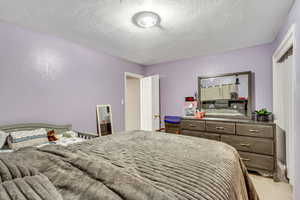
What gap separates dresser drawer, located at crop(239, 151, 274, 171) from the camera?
229cm

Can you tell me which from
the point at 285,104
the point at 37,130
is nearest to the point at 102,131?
the point at 37,130

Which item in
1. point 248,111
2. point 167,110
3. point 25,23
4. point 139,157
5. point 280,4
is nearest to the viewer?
point 139,157

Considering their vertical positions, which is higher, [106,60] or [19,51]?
[106,60]

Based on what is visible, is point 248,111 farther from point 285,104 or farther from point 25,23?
point 25,23

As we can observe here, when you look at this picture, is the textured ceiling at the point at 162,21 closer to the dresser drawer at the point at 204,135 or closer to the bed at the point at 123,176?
the bed at the point at 123,176

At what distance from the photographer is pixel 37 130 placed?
212 cm

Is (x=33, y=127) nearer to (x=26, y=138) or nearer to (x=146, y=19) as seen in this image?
(x=26, y=138)

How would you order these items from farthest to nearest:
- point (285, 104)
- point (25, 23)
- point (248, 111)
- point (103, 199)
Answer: point (248, 111) → point (285, 104) → point (25, 23) → point (103, 199)

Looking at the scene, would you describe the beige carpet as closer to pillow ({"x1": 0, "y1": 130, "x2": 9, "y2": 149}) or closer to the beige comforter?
the beige comforter

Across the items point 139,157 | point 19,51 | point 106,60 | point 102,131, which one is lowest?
point 102,131

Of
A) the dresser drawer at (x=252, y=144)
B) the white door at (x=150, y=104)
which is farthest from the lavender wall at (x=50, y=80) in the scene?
the dresser drawer at (x=252, y=144)

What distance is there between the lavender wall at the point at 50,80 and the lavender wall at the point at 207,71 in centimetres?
152

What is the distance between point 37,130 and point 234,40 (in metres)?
3.71

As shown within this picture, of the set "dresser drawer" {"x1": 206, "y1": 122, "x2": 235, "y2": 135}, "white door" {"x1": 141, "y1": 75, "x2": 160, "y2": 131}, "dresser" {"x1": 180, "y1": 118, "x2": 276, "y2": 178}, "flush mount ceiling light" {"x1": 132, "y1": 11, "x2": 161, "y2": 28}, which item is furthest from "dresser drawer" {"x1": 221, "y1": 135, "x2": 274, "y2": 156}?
"flush mount ceiling light" {"x1": 132, "y1": 11, "x2": 161, "y2": 28}
